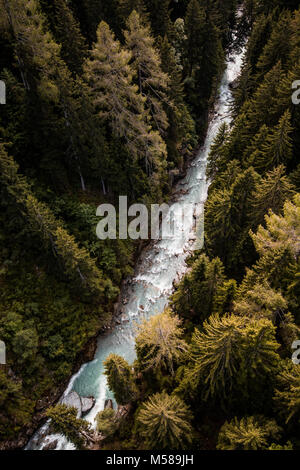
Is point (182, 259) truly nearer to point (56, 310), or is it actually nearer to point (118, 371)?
point (56, 310)

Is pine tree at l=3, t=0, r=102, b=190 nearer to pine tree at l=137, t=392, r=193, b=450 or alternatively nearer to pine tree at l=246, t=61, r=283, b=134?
pine tree at l=246, t=61, r=283, b=134

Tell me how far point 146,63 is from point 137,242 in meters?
17.9

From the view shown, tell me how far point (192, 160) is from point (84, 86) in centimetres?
2036

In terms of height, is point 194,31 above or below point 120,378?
above

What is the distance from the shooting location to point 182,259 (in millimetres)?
32781

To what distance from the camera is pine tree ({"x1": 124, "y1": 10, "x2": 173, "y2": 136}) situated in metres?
24.5

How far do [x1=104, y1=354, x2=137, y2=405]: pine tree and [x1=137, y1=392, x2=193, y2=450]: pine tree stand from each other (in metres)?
3.26

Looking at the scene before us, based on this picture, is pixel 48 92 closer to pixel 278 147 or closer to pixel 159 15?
pixel 278 147

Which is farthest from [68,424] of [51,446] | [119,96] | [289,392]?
[119,96]

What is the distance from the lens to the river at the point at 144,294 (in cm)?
2528

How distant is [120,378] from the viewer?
18297 mm

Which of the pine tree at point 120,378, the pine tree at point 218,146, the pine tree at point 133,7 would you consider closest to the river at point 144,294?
the pine tree at point 120,378

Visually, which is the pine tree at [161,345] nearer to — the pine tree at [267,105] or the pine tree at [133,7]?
the pine tree at [267,105]
